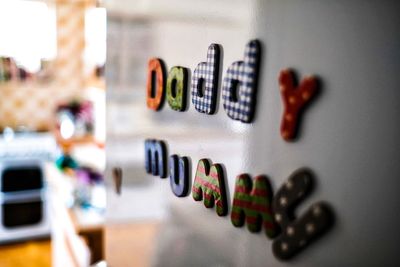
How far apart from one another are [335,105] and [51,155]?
3793 millimetres

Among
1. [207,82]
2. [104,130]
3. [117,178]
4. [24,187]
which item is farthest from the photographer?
[24,187]

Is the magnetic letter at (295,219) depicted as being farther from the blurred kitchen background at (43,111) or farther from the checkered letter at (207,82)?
the blurred kitchen background at (43,111)

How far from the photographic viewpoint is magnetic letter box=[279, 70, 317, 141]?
47cm

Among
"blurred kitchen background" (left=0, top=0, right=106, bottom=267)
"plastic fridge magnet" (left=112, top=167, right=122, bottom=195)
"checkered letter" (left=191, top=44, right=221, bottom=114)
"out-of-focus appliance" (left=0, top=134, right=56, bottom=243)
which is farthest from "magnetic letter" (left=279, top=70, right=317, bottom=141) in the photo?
"out-of-focus appliance" (left=0, top=134, right=56, bottom=243)

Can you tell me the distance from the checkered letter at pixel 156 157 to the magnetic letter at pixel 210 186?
134mm

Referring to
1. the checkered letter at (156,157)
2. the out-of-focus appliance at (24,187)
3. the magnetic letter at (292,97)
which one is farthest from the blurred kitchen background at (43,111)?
the magnetic letter at (292,97)

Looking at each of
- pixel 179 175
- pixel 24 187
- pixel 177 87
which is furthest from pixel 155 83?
pixel 24 187

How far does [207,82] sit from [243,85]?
10 cm

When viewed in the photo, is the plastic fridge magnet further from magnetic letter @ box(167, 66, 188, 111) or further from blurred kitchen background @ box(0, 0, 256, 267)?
magnetic letter @ box(167, 66, 188, 111)

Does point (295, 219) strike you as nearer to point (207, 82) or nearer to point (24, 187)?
point (207, 82)

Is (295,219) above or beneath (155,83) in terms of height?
beneath

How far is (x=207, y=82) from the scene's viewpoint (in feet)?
2.15

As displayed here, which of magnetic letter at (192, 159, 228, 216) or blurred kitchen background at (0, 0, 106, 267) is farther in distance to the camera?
blurred kitchen background at (0, 0, 106, 267)

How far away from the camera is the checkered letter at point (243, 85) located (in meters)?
0.55
